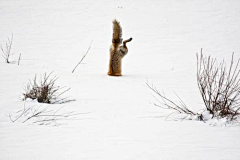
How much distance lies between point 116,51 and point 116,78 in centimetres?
51

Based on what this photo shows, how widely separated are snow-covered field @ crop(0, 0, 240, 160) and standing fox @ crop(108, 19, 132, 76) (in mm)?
225

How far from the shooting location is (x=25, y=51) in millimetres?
9742

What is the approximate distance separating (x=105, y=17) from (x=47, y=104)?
1098cm

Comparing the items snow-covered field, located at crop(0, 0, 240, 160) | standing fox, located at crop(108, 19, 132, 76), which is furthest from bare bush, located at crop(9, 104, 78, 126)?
standing fox, located at crop(108, 19, 132, 76)

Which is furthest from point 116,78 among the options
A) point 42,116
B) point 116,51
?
point 42,116

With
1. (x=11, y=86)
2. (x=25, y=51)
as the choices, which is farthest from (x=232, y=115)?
(x=25, y=51)

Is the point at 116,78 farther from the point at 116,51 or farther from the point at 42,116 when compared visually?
the point at 42,116

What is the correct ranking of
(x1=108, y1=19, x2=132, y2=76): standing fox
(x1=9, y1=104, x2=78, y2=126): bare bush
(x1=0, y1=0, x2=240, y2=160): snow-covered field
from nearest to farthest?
(x1=0, y1=0, x2=240, y2=160): snow-covered field < (x1=9, y1=104, x2=78, y2=126): bare bush < (x1=108, y1=19, x2=132, y2=76): standing fox

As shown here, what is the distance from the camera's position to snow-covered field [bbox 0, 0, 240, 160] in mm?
3455

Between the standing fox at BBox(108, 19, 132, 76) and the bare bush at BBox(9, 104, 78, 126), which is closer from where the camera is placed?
the bare bush at BBox(9, 104, 78, 126)

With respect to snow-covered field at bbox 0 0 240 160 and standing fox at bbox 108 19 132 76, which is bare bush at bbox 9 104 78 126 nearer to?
snow-covered field at bbox 0 0 240 160

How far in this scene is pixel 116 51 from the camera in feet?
22.3

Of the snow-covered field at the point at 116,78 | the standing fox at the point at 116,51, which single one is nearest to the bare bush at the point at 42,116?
the snow-covered field at the point at 116,78

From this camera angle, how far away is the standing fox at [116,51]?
6.68m
